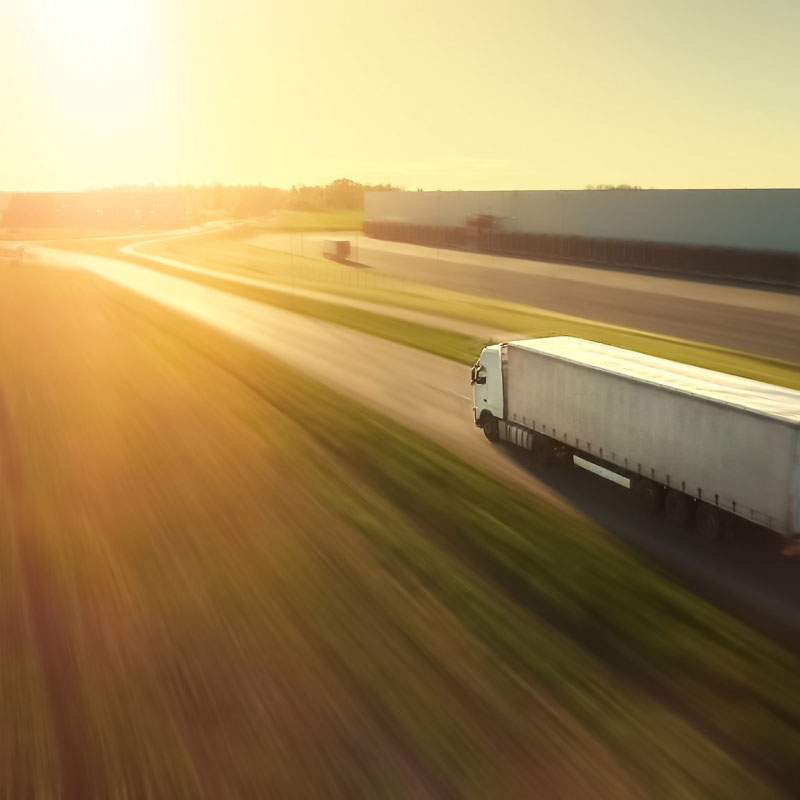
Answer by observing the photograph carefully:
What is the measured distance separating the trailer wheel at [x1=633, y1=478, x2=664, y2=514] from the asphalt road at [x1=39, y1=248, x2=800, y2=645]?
0.28 m

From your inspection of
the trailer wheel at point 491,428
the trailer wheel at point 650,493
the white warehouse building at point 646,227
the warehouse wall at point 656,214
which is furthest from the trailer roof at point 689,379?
the warehouse wall at point 656,214

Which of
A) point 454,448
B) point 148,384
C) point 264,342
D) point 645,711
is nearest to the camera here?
point 645,711

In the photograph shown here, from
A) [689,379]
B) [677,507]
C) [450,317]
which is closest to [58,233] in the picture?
[450,317]

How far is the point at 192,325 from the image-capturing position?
48812 mm

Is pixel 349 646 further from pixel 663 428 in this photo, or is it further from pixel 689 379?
pixel 689 379

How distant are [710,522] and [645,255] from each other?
6051cm

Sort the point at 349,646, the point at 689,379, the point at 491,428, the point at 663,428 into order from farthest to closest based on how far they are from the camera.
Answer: the point at 491,428 < the point at 689,379 < the point at 663,428 < the point at 349,646

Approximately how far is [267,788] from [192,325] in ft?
137

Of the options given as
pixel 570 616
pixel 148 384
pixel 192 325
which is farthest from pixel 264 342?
pixel 570 616

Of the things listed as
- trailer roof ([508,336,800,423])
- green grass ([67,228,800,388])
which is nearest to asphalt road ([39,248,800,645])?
green grass ([67,228,800,388])

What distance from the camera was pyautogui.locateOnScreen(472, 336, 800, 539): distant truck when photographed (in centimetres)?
1452

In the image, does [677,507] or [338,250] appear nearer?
[677,507]

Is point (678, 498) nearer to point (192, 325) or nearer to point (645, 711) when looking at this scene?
point (645, 711)

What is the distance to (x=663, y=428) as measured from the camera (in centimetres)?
1669
